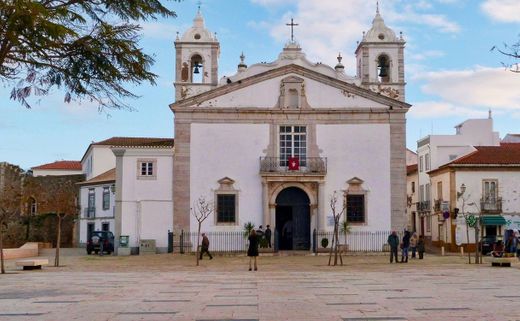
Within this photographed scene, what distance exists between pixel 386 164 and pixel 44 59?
2870cm

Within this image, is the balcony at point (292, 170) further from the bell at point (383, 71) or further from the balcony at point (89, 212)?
the balcony at point (89, 212)

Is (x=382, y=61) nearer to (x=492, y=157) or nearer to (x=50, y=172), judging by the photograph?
(x=492, y=157)

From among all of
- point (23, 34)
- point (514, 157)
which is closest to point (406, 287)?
point (23, 34)

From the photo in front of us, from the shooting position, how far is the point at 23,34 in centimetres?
836

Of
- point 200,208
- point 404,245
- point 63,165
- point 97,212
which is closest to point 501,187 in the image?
point 404,245

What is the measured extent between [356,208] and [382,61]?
8547mm

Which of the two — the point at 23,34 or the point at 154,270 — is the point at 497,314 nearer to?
the point at 23,34

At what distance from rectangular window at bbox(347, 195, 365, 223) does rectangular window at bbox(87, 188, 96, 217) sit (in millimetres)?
21092

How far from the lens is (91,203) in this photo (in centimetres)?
5066

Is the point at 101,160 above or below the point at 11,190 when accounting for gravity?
above

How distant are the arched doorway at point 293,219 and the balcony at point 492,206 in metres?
11.1

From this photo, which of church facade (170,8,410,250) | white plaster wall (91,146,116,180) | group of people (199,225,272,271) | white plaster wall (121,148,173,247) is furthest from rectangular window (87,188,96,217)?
group of people (199,225,272,271)

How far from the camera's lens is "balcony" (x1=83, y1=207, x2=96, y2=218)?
50.1 m

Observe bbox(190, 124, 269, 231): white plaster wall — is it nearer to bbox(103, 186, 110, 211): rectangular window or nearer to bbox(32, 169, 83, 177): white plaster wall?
bbox(103, 186, 110, 211): rectangular window
